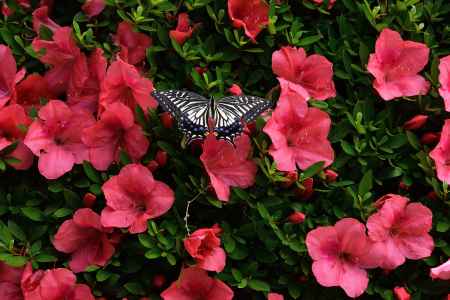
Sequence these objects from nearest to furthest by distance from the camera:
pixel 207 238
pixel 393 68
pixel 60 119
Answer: pixel 207 238 < pixel 60 119 < pixel 393 68

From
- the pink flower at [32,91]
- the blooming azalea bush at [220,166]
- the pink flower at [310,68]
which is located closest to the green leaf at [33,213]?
the blooming azalea bush at [220,166]

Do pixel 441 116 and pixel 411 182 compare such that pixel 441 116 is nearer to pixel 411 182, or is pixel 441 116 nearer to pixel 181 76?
pixel 411 182

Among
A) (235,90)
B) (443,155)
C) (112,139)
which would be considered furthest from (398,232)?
(112,139)

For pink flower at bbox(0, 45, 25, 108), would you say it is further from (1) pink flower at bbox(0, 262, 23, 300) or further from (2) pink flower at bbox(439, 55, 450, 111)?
(2) pink flower at bbox(439, 55, 450, 111)

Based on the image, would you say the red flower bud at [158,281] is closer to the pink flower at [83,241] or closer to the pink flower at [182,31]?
the pink flower at [83,241]

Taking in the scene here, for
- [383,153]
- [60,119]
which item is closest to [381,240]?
[383,153]

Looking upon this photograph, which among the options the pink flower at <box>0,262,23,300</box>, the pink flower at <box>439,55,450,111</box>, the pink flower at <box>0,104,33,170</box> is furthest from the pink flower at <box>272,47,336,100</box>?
the pink flower at <box>0,262,23,300</box>

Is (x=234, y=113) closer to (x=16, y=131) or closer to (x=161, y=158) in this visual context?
(x=161, y=158)
